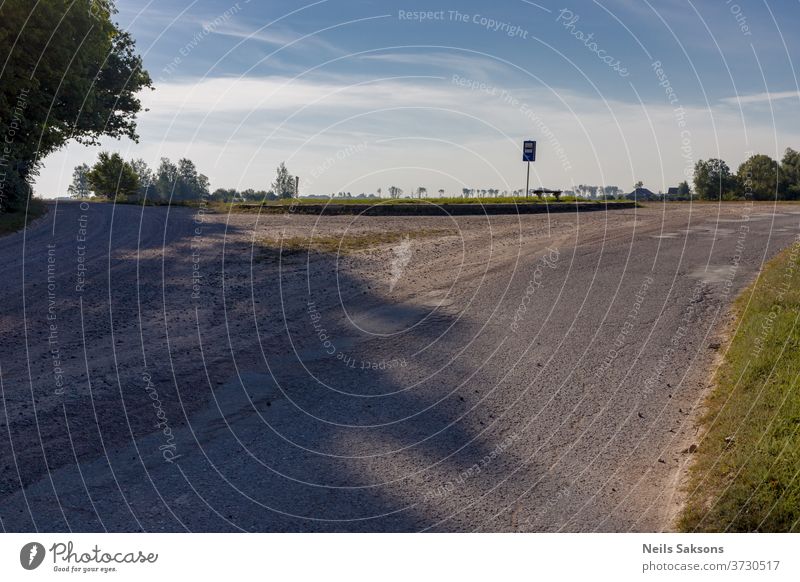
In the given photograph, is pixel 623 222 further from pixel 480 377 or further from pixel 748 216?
pixel 480 377

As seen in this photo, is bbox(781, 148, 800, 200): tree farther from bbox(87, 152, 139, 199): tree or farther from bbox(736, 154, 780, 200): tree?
bbox(87, 152, 139, 199): tree

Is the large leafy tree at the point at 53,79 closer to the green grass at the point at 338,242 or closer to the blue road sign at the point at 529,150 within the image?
the green grass at the point at 338,242

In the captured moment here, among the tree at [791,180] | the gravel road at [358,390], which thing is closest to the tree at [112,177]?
the gravel road at [358,390]

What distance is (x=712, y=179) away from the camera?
5250 centimetres

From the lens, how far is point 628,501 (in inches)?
224

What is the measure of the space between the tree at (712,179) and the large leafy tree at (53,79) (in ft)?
127

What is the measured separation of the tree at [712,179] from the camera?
5159 centimetres

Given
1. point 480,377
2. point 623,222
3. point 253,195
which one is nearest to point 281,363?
point 480,377

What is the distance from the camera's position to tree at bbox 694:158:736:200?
169ft

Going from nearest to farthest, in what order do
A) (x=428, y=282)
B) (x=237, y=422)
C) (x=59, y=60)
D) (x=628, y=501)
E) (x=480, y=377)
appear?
(x=628, y=501), (x=237, y=422), (x=480, y=377), (x=428, y=282), (x=59, y=60)

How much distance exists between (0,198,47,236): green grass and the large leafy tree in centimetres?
61

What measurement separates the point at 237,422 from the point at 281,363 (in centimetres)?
176

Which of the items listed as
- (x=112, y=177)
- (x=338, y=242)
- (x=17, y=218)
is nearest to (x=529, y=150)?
(x=338, y=242)

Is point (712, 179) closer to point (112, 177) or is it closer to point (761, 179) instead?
point (761, 179)
